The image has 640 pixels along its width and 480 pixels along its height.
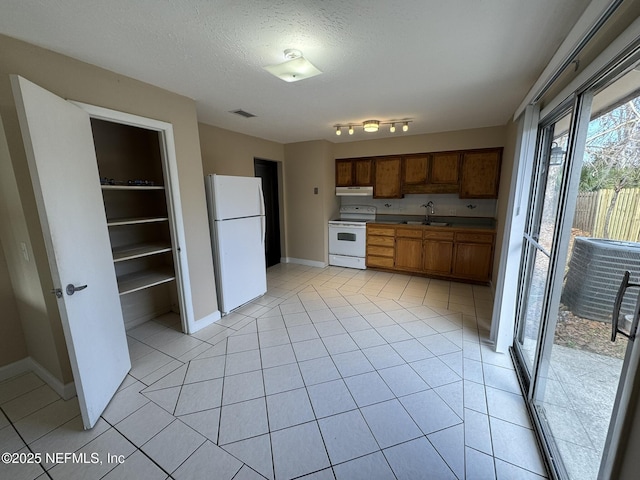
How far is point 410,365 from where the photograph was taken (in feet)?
7.16

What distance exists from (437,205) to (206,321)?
4132mm

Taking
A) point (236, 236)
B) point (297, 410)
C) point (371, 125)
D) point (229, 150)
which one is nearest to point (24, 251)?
point (236, 236)

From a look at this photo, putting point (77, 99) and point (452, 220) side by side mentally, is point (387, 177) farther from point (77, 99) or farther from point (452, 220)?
point (77, 99)

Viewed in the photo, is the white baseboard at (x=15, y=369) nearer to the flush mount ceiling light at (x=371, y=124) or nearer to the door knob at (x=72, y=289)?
the door knob at (x=72, y=289)

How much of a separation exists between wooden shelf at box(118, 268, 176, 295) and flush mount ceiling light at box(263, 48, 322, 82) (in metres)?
2.22

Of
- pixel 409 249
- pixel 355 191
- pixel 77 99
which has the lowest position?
pixel 409 249

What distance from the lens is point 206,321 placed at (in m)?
2.88

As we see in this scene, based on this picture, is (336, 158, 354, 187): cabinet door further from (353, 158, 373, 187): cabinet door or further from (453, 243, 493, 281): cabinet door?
(453, 243, 493, 281): cabinet door

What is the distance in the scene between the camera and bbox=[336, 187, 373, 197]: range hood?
4859 millimetres

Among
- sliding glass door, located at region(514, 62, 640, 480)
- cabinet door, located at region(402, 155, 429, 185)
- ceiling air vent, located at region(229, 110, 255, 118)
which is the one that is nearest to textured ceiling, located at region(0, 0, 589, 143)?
ceiling air vent, located at region(229, 110, 255, 118)

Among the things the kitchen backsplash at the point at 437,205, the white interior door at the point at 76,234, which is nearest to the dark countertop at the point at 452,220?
the kitchen backsplash at the point at 437,205

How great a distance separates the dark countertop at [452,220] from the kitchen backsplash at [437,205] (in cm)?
6

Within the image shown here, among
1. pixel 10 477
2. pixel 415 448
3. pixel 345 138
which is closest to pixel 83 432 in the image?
pixel 10 477

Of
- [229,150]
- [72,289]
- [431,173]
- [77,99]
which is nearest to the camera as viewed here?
[72,289]
